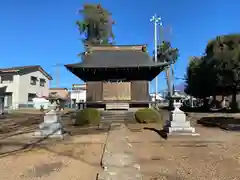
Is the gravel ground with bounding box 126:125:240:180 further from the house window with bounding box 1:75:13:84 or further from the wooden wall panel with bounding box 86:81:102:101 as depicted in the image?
the house window with bounding box 1:75:13:84

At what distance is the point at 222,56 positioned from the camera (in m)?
31.2

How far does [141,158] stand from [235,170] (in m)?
2.56

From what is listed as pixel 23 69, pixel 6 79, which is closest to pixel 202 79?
pixel 23 69

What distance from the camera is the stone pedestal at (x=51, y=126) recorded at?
38.8ft

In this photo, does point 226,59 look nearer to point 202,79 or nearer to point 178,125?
point 202,79

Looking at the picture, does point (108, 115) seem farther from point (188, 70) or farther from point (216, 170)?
point (188, 70)

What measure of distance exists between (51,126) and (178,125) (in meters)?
6.04

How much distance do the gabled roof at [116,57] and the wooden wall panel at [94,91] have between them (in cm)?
168

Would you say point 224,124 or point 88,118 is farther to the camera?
point 88,118

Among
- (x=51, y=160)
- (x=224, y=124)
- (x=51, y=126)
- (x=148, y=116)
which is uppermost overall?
(x=148, y=116)

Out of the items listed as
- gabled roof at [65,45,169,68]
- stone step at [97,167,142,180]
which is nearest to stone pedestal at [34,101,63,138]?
stone step at [97,167,142,180]

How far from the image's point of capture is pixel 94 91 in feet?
69.6

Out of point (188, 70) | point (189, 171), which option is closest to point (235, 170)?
point (189, 171)

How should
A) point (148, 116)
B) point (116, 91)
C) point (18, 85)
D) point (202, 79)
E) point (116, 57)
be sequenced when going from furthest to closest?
point (18, 85), point (202, 79), point (116, 57), point (116, 91), point (148, 116)
